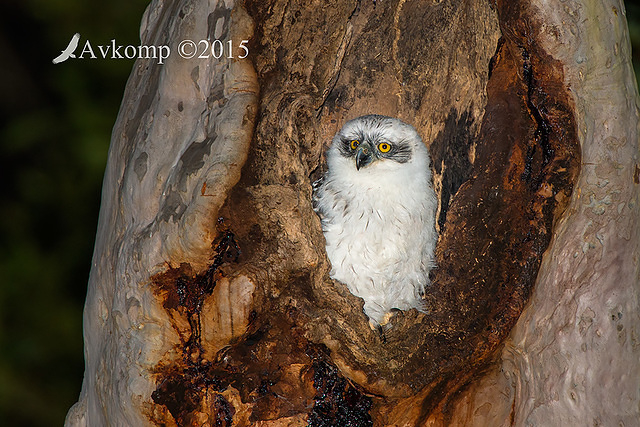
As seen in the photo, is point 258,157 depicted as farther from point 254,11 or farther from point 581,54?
point 581,54

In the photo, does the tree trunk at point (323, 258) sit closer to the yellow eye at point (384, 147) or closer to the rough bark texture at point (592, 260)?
the rough bark texture at point (592, 260)

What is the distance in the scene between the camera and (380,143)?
147 inches

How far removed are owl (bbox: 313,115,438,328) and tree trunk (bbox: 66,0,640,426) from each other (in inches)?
26.2

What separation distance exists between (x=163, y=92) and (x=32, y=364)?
386 cm

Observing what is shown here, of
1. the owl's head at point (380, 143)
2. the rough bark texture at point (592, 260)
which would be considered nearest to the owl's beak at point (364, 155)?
the owl's head at point (380, 143)

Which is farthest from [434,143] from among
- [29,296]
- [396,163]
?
Answer: [29,296]

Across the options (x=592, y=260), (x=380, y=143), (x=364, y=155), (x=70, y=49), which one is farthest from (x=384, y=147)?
(x=70, y=49)

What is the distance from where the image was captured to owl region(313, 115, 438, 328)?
12.1ft

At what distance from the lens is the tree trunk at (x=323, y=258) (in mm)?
2584

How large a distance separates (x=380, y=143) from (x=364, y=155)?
0.44 feet

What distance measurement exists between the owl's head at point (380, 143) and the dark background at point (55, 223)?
253cm

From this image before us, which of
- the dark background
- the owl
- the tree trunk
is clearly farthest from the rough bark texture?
the dark background

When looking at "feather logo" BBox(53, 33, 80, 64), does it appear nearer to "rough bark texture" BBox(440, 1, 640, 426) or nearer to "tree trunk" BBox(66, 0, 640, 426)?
"tree trunk" BBox(66, 0, 640, 426)

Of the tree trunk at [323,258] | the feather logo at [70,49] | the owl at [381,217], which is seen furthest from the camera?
the feather logo at [70,49]
